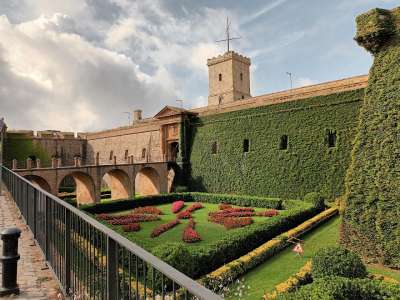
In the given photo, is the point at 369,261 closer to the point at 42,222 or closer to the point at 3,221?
the point at 42,222

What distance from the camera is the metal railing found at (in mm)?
2082

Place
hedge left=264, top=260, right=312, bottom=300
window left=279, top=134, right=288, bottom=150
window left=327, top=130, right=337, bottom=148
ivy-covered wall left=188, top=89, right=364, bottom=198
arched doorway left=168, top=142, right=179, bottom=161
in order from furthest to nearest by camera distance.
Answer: arched doorway left=168, top=142, right=179, bottom=161 → window left=279, top=134, right=288, bottom=150 → window left=327, top=130, right=337, bottom=148 → ivy-covered wall left=188, top=89, right=364, bottom=198 → hedge left=264, top=260, right=312, bottom=300

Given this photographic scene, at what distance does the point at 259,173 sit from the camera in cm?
2433

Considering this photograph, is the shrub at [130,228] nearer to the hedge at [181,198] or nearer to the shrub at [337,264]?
the hedge at [181,198]

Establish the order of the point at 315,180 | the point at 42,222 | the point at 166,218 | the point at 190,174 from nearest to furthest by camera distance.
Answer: the point at 42,222, the point at 166,218, the point at 315,180, the point at 190,174

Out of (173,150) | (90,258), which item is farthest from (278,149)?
(90,258)

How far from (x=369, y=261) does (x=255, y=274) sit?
420 cm

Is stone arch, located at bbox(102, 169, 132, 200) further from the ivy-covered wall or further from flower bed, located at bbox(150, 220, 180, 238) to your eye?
flower bed, located at bbox(150, 220, 180, 238)

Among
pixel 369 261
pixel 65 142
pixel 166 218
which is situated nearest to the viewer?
pixel 369 261

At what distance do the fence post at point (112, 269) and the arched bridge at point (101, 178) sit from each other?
22.7 metres

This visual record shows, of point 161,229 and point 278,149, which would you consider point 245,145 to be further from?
point 161,229

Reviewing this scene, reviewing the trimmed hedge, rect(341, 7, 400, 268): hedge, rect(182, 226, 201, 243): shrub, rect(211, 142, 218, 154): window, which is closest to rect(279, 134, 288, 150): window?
rect(211, 142, 218, 154): window

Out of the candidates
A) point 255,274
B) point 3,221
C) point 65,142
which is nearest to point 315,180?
point 255,274

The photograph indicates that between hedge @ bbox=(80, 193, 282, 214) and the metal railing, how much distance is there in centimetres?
1653
